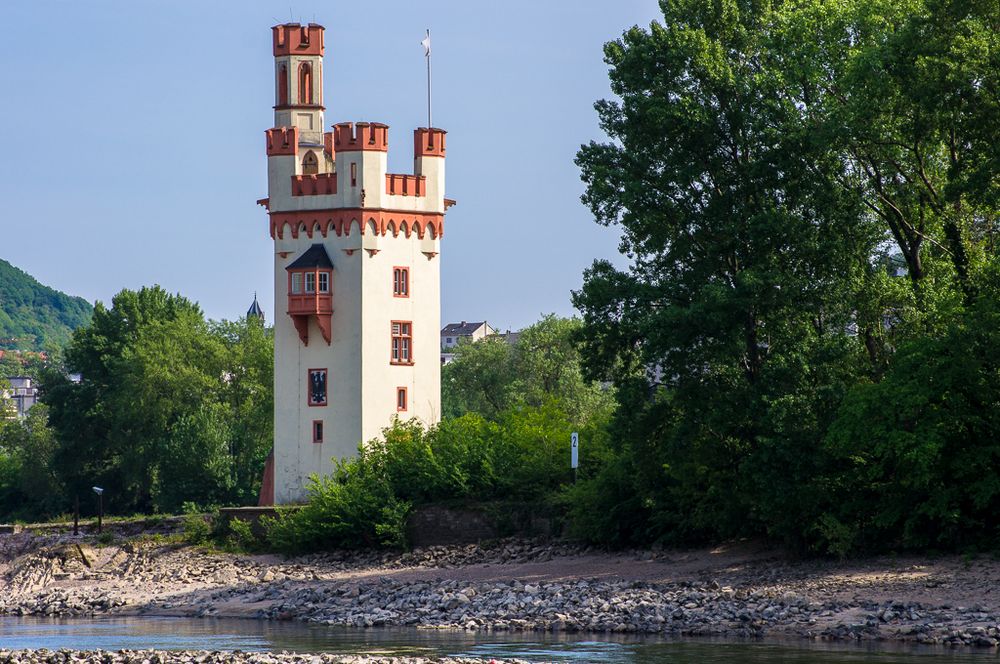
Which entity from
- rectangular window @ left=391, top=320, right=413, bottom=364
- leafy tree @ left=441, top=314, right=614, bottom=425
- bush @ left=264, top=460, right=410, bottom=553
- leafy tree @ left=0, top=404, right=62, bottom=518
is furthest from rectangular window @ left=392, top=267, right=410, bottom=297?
leafy tree @ left=0, top=404, right=62, bottom=518

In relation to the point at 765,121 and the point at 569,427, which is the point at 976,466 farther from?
the point at 569,427

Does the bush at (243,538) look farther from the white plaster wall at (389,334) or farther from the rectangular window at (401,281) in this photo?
the rectangular window at (401,281)

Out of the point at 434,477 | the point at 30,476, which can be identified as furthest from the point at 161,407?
the point at 434,477

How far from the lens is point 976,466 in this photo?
138ft

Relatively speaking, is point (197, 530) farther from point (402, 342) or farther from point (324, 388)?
point (402, 342)

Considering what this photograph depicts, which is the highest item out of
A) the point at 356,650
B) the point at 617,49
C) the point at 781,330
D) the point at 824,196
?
the point at 617,49

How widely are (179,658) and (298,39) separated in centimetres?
3305

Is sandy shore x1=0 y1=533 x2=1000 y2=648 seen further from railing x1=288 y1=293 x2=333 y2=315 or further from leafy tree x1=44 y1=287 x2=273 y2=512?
leafy tree x1=44 y1=287 x2=273 y2=512

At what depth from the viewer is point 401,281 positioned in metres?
62.0

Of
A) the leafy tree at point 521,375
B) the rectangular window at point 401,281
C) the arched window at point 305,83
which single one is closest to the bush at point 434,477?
the rectangular window at point 401,281

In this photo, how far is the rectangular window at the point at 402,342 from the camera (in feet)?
203

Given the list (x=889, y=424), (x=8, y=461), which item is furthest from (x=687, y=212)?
(x=8, y=461)

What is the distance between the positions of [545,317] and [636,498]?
43.5 meters

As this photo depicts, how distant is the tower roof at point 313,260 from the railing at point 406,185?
3.00 meters
